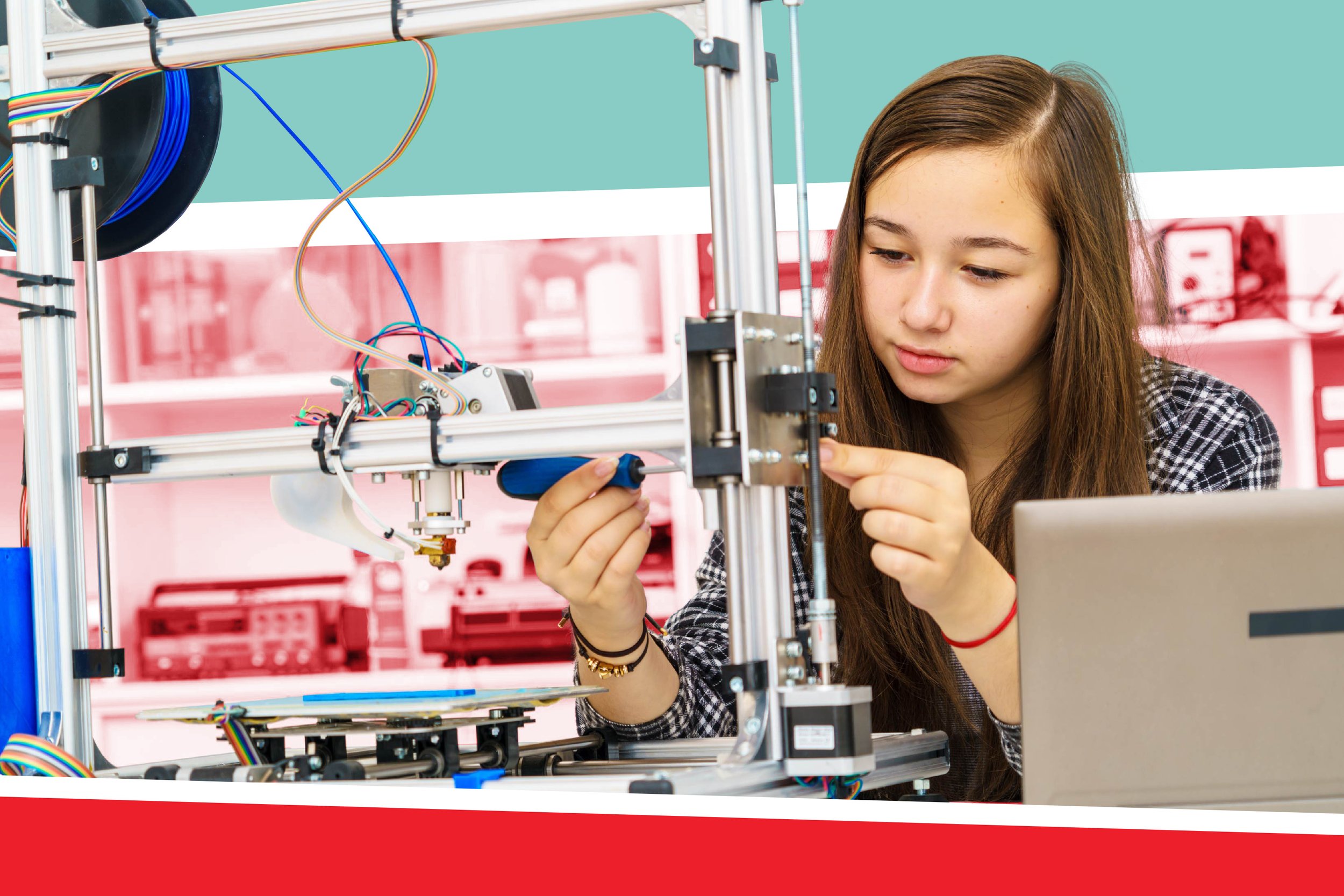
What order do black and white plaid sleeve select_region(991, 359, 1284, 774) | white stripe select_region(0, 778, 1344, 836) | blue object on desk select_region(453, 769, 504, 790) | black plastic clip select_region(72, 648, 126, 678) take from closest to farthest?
1. white stripe select_region(0, 778, 1344, 836)
2. blue object on desk select_region(453, 769, 504, 790)
3. black plastic clip select_region(72, 648, 126, 678)
4. black and white plaid sleeve select_region(991, 359, 1284, 774)

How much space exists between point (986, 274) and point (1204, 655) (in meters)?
0.62

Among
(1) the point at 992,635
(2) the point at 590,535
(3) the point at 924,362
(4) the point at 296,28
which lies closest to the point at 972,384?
(3) the point at 924,362

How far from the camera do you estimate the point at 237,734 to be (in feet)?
3.20

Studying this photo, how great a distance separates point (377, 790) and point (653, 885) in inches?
6.8

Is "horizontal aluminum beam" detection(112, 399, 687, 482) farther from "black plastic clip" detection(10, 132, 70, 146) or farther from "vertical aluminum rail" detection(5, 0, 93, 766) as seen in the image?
"black plastic clip" detection(10, 132, 70, 146)

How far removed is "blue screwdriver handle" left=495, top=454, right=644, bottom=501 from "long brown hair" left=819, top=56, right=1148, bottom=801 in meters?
0.38

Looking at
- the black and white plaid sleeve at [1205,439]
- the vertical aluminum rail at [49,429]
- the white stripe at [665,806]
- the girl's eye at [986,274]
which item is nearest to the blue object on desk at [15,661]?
the vertical aluminum rail at [49,429]

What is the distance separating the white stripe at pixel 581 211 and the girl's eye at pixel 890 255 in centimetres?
123

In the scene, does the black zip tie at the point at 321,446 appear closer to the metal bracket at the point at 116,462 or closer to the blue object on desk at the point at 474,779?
the metal bracket at the point at 116,462

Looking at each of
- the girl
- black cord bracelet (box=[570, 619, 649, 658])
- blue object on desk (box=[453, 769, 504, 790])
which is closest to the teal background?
the girl

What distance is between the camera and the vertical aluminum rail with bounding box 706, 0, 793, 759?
931 mm

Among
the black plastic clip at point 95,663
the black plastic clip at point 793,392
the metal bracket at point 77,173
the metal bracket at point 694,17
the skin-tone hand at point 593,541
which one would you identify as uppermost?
the metal bracket at point 694,17

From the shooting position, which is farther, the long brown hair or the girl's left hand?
the long brown hair

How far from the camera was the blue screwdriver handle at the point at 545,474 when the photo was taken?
106 centimetres
